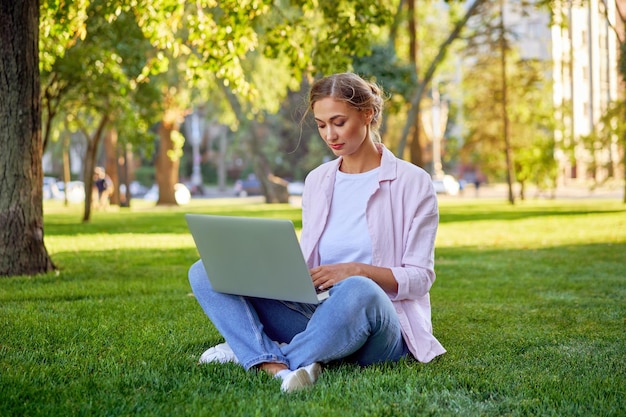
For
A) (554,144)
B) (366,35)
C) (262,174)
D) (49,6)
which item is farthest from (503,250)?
(262,174)

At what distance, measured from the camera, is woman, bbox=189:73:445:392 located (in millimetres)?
4145

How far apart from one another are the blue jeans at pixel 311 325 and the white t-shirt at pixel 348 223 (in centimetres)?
29

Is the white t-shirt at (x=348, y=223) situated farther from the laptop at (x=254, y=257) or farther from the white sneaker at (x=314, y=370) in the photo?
the white sneaker at (x=314, y=370)

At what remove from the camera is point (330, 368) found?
438 cm

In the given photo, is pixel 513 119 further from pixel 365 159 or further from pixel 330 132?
pixel 330 132

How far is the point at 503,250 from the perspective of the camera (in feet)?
43.0

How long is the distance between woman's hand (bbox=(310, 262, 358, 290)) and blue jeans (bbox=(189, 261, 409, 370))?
72mm

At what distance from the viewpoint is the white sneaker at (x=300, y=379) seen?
3.95 metres

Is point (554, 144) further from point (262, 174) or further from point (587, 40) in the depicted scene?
point (587, 40)

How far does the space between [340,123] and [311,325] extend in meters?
0.95

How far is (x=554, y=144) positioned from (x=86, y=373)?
84.5 feet

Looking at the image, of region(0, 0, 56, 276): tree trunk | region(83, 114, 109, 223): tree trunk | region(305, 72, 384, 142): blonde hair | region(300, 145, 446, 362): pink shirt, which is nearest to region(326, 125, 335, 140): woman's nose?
region(305, 72, 384, 142): blonde hair

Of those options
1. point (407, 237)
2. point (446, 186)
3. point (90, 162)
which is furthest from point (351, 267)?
point (446, 186)

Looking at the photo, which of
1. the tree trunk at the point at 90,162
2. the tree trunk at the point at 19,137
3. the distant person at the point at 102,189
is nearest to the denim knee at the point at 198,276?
the tree trunk at the point at 19,137
